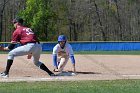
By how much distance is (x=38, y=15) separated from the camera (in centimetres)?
4978

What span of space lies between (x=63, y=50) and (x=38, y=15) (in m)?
37.2

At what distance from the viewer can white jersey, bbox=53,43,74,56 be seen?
41.3ft

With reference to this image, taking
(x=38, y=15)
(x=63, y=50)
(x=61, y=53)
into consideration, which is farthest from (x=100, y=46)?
(x=63, y=50)

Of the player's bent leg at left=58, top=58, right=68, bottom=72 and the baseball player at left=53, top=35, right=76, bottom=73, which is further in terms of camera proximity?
the player's bent leg at left=58, top=58, right=68, bottom=72

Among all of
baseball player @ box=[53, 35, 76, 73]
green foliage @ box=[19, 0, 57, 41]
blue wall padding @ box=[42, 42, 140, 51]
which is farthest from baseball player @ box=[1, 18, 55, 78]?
green foliage @ box=[19, 0, 57, 41]

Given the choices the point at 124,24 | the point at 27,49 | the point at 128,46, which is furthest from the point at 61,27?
the point at 27,49

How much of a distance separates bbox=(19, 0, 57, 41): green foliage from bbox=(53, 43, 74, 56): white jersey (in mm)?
37021

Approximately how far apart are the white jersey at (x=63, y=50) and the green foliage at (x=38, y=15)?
37.0m

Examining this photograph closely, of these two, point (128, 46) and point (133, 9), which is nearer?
point (128, 46)

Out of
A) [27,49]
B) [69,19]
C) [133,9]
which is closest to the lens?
[27,49]

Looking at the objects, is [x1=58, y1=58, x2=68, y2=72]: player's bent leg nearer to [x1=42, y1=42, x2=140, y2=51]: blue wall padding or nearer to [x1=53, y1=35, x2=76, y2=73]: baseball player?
[x1=53, y1=35, x2=76, y2=73]: baseball player

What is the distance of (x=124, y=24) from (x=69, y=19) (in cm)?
957

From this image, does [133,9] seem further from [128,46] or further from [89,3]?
[128,46]

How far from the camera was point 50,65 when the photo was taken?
Answer: 15.5 meters
